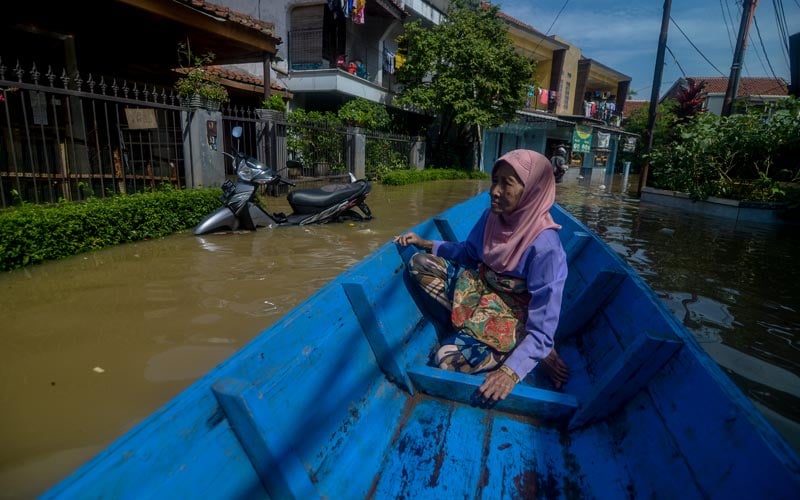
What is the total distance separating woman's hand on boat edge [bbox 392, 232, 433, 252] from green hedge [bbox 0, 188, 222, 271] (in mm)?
3821

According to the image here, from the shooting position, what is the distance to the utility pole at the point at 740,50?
41.8 ft

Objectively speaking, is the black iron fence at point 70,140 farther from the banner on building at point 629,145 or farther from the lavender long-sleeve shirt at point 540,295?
the banner on building at point 629,145

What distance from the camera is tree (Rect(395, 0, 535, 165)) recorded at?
55.7ft

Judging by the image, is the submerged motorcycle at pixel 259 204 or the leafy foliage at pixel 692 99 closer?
the submerged motorcycle at pixel 259 204

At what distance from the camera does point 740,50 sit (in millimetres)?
13203

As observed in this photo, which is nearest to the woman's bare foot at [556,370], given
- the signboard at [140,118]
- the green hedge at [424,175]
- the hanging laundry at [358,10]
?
the signboard at [140,118]

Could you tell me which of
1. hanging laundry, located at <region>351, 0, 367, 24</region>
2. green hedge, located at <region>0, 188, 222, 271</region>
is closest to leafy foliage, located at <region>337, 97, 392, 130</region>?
hanging laundry, located at <region>351, 0, 367, 24</region>

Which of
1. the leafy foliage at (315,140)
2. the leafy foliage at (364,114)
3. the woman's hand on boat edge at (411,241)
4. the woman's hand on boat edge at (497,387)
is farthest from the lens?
the leafy foliage at (364,114)

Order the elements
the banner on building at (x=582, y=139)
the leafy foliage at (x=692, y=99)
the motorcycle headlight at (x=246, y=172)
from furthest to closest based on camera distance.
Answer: the banner on building at (x=582, y=139) < the leafy foliage at (x=692, y=99) < the motorcycle headlight at (x=246, y=172)

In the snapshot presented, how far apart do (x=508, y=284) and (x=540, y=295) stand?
0.32 m

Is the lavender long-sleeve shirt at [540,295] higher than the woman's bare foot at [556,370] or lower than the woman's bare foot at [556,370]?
higher

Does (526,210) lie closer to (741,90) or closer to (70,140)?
(70,140)

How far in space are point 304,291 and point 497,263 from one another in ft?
7.52

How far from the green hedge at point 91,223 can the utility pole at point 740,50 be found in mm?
15110
